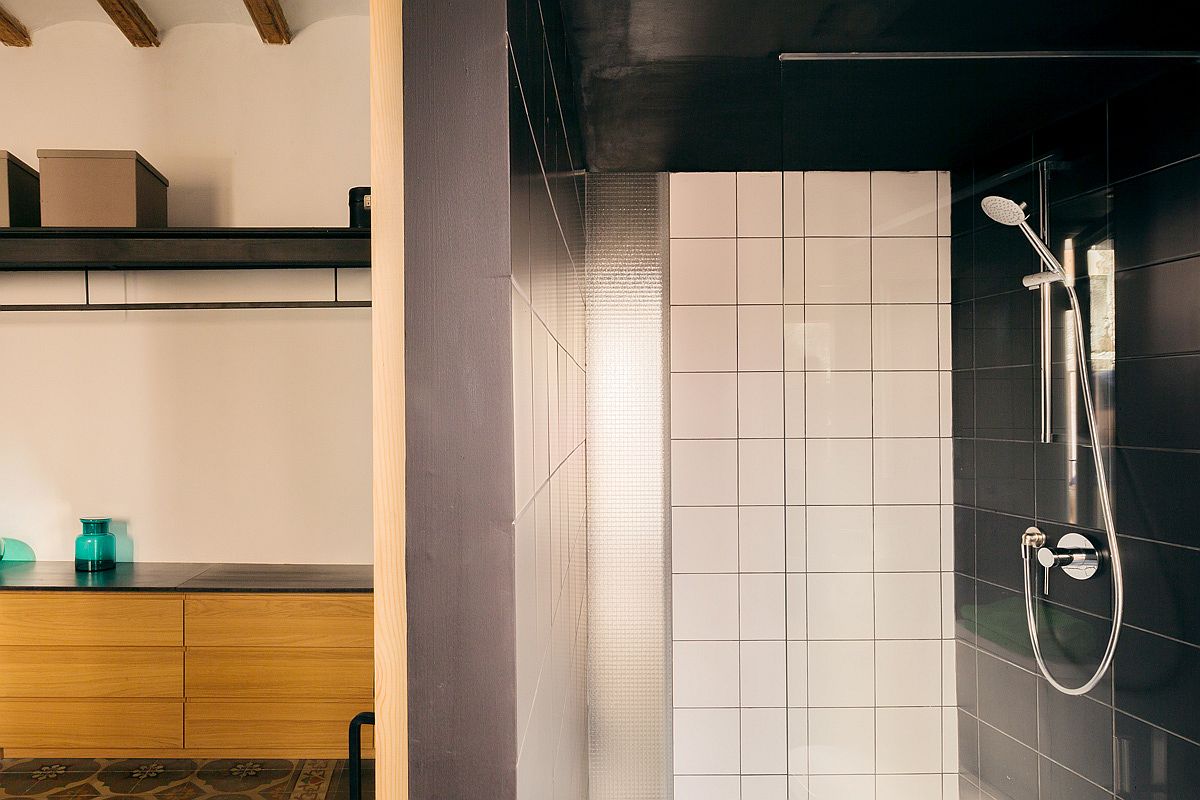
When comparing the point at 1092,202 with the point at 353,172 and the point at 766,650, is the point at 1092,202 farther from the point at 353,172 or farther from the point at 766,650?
the point at 353,172

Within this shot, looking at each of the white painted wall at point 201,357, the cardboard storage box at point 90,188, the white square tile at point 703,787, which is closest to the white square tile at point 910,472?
the white square tile at point 703,787

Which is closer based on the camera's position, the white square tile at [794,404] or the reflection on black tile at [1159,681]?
the reflection on black tile at [1159,681]

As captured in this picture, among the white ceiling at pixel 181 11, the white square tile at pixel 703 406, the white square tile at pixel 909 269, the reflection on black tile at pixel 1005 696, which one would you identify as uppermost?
the white ceiling at pixel 181 11

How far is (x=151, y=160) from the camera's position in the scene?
2.88 metres

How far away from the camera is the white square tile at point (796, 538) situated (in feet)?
5.20

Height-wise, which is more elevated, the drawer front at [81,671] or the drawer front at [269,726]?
the drawer front at [81,671]

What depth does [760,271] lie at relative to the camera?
1909 millimetres

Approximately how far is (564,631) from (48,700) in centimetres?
209

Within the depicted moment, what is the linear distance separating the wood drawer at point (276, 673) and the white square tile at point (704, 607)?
1.04 metres

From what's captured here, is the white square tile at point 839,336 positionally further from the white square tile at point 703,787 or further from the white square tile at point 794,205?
the white square tile at point 703,787

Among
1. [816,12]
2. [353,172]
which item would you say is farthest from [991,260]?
[353,172]

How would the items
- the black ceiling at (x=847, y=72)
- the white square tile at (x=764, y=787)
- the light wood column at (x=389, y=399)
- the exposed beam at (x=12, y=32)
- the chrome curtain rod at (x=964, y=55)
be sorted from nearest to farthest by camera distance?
1. the light wood column at (x=389, y=399)
2. the black ceiling at (x=847, y=72)
3. the chrome curtain rod at (x=964, y=55)
4. the white square tile at (x=764, y=787)
5. the exposed beam at (x=12, y=32)

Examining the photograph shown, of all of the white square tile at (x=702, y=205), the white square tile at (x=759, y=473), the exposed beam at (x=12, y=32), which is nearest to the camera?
the white square tile at (x=759, y=473)

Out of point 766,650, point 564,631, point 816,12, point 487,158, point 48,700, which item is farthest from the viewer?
point 48,700
